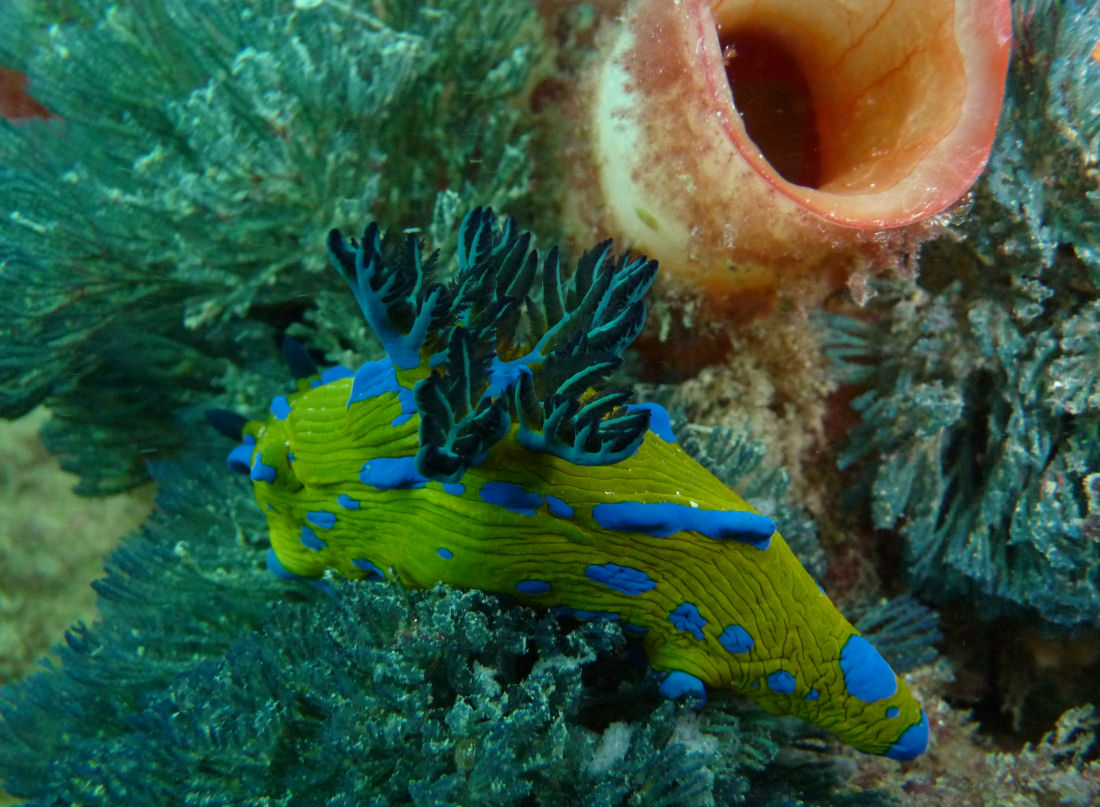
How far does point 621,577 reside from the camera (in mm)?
2012

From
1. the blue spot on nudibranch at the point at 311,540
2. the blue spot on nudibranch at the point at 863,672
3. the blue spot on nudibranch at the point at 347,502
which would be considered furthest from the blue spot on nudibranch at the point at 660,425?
the blue spot on nudibranch at the point at 311,540

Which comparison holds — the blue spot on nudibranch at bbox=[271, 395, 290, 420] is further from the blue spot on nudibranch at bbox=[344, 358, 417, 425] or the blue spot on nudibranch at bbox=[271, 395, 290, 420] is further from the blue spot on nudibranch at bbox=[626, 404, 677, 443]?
the blue spot on nudibranch at bbox=[626, 404, 677, 443]

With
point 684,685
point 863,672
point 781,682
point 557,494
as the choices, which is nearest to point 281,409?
point 557,494

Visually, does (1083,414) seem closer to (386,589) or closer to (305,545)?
(386,589)

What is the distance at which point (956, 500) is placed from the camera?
306cm

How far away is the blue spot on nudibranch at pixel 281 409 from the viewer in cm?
258

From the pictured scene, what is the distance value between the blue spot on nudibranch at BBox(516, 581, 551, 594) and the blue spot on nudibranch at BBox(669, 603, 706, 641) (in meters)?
0.40

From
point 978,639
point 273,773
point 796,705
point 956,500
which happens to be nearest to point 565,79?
point 956,500

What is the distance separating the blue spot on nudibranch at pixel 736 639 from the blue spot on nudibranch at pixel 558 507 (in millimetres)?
625

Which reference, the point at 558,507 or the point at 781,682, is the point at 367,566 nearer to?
the point at 558,507

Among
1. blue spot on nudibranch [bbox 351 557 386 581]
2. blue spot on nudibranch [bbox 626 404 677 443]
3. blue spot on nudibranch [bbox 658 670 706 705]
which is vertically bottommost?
blue spot on nudibranch [bbox 351 557 386 581]

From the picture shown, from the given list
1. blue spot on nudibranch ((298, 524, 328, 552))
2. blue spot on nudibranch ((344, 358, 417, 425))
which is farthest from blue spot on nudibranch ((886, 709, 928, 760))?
blue spot on nudibranch ((298, 524, 328, 552))

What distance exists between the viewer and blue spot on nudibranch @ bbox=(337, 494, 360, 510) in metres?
2.18

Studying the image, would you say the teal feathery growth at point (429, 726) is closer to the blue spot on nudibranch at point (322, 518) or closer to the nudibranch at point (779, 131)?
the blue spot on nudibranch at point (322, 518)
